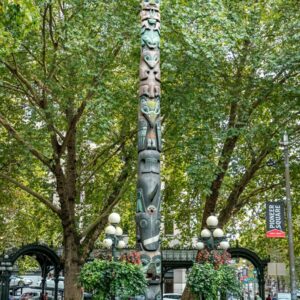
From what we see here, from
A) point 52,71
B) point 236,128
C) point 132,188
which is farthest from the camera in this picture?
point 132,188

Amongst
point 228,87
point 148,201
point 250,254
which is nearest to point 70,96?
point 228,87

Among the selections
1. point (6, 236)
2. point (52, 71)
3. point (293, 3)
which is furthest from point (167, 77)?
point (6, 236)

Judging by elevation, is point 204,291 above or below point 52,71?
below

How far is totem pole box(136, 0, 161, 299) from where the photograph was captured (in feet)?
36.0

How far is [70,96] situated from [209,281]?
8.38 m

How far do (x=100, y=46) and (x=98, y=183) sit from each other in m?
8.06

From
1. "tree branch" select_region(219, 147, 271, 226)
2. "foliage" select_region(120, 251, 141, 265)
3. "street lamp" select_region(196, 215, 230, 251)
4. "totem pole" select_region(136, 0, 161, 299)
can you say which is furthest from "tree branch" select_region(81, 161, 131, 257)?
"foliage" select_region(120, 251, 141, 265)

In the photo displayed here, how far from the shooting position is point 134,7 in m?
16.7

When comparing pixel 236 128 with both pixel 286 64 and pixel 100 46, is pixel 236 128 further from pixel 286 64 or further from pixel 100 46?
pixel 100 46

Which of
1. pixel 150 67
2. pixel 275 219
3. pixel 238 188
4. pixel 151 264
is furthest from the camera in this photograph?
pixel 238 188

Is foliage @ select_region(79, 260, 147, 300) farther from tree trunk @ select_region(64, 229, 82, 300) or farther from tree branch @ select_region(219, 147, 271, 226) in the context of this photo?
tree branch @ select_region(219, 147, 271, 226)

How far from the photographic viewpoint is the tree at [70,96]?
52.8 ft

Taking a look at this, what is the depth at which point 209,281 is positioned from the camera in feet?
35.4

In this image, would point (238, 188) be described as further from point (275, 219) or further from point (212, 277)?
point (212, 277)
